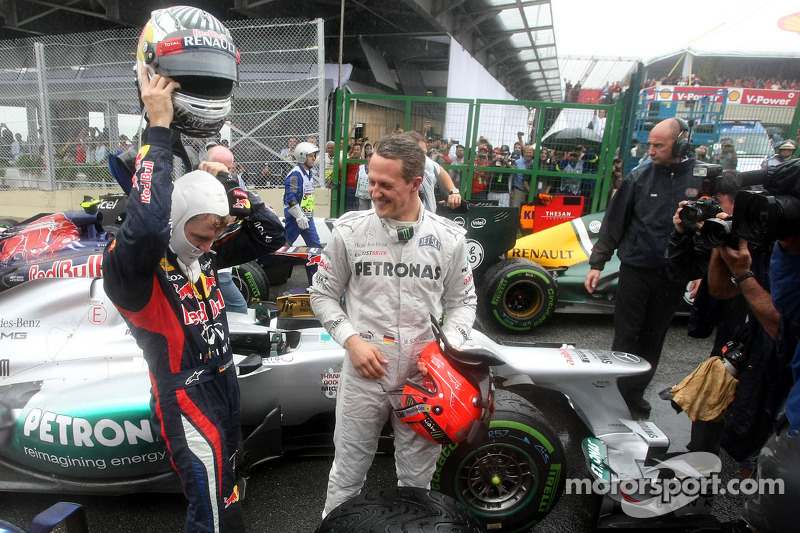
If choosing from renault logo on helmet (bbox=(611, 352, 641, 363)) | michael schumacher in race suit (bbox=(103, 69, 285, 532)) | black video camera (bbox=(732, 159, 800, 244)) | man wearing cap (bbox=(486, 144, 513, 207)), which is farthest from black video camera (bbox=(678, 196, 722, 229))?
man wearing cap (bbox=(486, 144, 513, 207))

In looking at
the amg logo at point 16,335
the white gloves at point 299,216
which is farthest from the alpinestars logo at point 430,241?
the white gloves at point 299,216

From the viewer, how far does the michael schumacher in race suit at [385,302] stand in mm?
1875

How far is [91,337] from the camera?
279 centimetres

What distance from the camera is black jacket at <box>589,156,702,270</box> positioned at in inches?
133

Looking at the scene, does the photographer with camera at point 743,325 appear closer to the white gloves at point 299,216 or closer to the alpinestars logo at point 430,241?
the alpinestars logo at point 430,241

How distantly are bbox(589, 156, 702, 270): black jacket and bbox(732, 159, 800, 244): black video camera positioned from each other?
1.50m

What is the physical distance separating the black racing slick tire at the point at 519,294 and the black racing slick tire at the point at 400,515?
11.4ft

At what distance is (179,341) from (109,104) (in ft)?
28.8

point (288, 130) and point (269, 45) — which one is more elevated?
point (269, 45)

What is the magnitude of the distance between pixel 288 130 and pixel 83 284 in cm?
561

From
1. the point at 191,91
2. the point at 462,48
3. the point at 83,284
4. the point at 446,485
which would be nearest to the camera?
the point at 191,91

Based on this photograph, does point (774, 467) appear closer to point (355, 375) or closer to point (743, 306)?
point (355, 375)

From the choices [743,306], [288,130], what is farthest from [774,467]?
[288,130]

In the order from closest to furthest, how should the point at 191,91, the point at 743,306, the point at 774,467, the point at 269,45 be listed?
the point at 774,467, the point at 191,91, the point at 743,306, the point at 269,45
